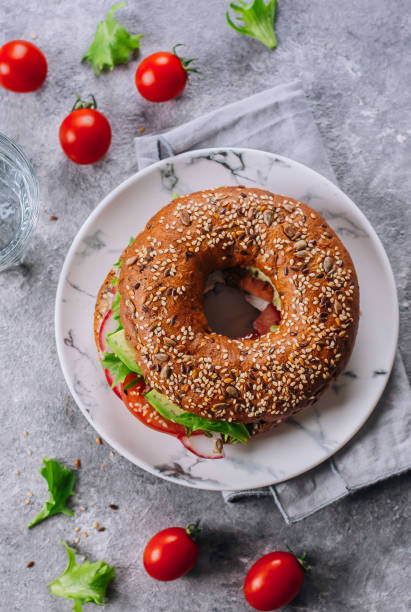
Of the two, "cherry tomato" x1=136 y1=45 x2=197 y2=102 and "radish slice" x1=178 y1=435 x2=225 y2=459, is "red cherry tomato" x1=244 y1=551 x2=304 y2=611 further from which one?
"cherry tomato" x1=136 y1=45 x2=197 y2=102

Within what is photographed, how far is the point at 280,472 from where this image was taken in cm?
193

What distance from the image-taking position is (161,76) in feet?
6.66

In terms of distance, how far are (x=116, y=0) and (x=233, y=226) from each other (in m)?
1.10

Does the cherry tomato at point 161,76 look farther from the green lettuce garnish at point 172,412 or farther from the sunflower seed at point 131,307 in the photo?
the sunflower seed at point 131,307

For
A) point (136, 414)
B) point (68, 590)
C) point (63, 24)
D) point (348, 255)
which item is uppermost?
point (63, 24)

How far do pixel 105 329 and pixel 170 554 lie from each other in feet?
2.67

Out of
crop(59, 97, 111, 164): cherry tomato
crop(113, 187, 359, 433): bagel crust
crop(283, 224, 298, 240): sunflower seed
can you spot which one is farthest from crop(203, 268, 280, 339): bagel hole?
crop(59, 97, 111, 164): cherry tomato

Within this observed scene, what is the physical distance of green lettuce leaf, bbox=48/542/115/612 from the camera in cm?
203

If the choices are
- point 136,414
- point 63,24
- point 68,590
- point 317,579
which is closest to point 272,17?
point 63,24

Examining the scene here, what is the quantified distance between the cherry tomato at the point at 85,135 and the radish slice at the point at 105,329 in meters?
0.59

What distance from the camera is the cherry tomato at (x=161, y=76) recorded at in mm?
2029

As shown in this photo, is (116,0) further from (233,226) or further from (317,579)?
(317,579)

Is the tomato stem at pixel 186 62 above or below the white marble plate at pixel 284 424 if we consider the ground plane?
above

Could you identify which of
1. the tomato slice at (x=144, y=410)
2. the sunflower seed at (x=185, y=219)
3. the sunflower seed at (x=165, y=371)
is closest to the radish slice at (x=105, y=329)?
the tomato slice at (x=144, y=410)
